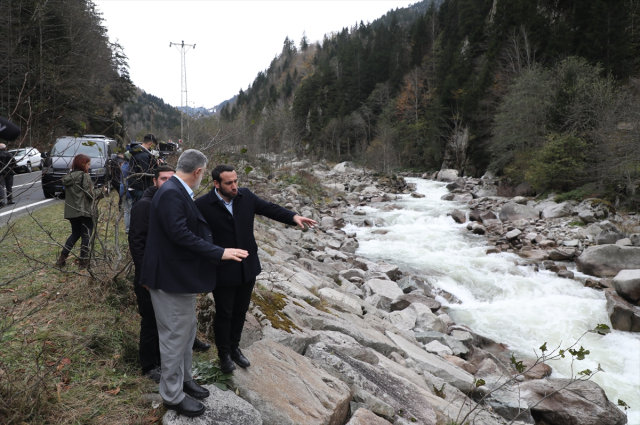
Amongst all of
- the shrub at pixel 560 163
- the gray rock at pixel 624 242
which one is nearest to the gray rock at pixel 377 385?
the gray rock at pixel 624 242

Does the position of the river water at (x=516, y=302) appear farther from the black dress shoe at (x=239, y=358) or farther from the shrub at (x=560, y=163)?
the shrub at (x=560, y=163)

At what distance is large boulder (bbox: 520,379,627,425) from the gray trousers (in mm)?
4676

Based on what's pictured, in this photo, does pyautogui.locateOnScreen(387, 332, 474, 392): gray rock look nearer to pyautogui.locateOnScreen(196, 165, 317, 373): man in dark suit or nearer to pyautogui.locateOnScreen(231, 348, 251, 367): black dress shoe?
pyautogui.locateOnScreen(231, 348, 251, 367): black dress shoe

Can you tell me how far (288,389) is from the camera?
10.7 ft

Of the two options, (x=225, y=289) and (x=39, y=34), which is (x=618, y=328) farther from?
(x=39, y=34)

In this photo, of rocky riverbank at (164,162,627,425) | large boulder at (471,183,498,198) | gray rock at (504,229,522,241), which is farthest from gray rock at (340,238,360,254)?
large boulder at (471,183,498,198)

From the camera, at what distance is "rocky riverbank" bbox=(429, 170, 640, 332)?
9.52 meters

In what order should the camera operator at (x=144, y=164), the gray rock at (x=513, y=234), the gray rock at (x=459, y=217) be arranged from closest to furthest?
1. the camera operator at (x=144, y=164)
2. the gray rock at (x=513, y=234)
3. the gray rock at (x=459, y=217)

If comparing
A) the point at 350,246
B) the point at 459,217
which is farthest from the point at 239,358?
the point at 459,217

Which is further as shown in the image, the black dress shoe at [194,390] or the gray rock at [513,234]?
the gray rock at [513,234]

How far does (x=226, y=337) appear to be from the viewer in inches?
125

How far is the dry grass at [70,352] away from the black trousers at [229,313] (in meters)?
0.58

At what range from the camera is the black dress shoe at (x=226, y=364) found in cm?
313

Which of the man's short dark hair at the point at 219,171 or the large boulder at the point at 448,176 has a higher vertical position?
the man's short dark hair at the point at 219,171
